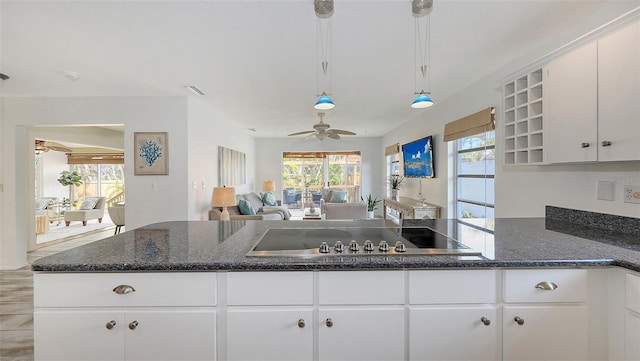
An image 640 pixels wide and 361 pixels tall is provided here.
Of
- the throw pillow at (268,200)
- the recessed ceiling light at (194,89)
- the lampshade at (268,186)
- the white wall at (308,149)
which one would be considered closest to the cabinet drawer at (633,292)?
the recessed ceiling light at (194,89)

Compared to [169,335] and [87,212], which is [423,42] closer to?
[169,335]

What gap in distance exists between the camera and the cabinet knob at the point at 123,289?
115cm

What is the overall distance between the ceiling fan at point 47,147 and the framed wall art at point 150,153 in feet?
16.8

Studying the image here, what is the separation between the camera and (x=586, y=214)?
1945 mm

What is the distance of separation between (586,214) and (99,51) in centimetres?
408

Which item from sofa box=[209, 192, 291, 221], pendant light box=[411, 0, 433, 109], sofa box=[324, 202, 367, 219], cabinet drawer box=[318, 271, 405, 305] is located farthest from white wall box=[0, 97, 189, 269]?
cabinet drawer box=[318, 271, 405, 305]

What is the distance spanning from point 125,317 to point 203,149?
359cm

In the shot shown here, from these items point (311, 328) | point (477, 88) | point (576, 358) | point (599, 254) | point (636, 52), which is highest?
point (477, 88)

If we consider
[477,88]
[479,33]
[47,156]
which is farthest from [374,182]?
[47,156]

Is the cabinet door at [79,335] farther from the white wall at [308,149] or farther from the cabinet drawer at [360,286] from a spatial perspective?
the white wall at [308,149]

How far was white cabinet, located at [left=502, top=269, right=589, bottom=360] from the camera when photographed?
46.0 inches

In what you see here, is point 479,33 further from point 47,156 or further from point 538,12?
point 47,156

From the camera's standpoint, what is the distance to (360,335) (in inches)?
46.0

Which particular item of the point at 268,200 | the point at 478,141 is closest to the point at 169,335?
the point at 478,141
